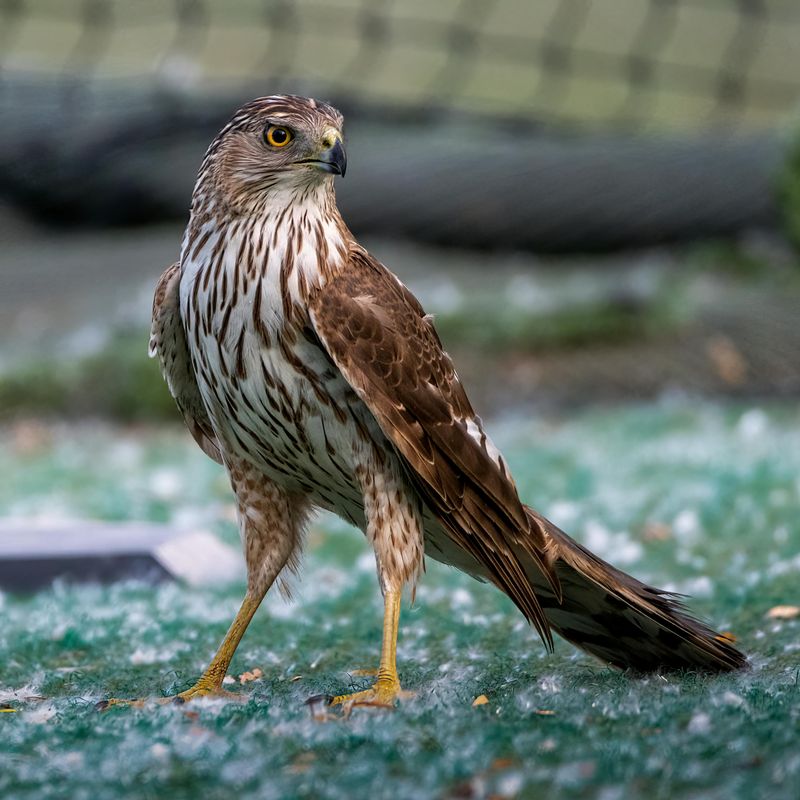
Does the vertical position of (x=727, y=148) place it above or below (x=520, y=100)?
below

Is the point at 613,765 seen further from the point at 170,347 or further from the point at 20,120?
the point at 20,120

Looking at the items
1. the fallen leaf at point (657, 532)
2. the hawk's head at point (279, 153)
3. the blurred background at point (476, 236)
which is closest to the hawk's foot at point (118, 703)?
the hawk's head at point (279, 153)

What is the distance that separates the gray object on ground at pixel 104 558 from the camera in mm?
5055

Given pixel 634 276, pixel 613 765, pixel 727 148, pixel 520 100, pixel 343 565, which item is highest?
pixel 520 100

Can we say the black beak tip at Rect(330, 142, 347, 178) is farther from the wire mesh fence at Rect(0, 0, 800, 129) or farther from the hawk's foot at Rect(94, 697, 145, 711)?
the wire mesh fence at Rect(0, 0, 800, 129)

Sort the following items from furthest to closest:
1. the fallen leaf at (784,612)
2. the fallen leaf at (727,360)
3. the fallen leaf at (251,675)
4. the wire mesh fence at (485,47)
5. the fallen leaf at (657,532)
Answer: the wire mesh fence at (485,47)
the fallen leaf at (727,360)
the fallen leaf at (657,532)
the fallen leaf at (784,612)
the fallen leaf at (251,675)

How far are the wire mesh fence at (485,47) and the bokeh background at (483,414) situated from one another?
143 centimetres

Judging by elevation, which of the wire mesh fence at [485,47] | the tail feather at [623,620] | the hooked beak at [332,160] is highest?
the wire mesh fence at [485,47]

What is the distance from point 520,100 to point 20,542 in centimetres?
1347

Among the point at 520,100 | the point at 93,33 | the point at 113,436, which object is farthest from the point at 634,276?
the point at 93,33

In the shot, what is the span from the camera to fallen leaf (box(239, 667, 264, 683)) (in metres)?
3.71

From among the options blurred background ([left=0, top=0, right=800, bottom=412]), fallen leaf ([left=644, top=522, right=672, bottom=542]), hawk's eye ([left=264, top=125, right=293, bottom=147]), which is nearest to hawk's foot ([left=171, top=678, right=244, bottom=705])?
hawk's eye ([left=264, top=125, right=293, bottom=147])

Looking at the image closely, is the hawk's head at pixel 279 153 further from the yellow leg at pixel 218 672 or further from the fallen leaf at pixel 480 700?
the fallen leaf at pixel 480 700

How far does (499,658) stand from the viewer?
3.87 m
